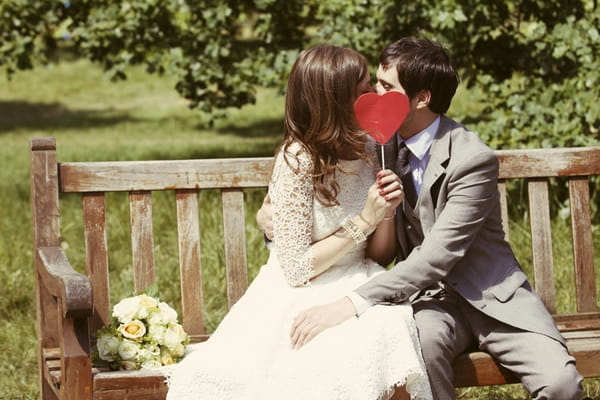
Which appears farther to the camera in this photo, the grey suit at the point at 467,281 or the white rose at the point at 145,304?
the white rose at the point at 145,304

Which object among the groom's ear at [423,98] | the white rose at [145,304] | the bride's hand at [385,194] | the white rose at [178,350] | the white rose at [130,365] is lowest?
the white rose at [130,365]

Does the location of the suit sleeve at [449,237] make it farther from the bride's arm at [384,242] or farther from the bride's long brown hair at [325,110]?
the bride's long brown hair at [325,110]

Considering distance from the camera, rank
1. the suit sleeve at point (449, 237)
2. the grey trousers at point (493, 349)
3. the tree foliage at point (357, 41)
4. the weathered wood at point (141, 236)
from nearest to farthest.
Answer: the grey trousers at point (493, 349)
the suit sleeve at point (449, 237)
the weathered wood at point (141, 236)
the tree foliage at point (357, 41)

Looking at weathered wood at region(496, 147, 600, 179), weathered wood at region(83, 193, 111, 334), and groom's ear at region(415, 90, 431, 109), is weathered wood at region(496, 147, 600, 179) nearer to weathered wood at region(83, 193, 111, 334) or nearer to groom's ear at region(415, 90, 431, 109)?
Answer: groom's ear at region(415, 90, 431, 109)

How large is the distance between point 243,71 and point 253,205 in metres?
1.13

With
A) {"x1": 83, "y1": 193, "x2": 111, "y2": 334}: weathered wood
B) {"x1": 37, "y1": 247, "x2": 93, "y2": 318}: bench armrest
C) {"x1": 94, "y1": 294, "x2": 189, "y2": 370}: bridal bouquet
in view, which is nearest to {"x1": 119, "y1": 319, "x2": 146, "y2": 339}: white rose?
{"x1": 94, "y1": 294, "x2": 189, "y2": 370}: bridal bouquet

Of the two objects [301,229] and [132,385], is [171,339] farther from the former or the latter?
[301,229]

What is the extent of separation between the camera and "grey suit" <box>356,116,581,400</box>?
3141mm

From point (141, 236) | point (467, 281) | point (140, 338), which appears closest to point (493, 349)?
point (467, 281)

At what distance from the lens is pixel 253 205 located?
22.1 ft

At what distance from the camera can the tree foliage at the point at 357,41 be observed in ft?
19.4

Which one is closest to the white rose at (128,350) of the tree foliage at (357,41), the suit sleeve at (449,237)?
the suit sleeve at (449,237)

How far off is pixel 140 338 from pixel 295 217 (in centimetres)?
67

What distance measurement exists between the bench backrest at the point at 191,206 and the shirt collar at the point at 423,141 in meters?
0.60
